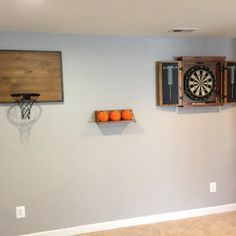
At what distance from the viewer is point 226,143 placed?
12.0 ft

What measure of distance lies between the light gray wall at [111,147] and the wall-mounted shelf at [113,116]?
0.31 feet

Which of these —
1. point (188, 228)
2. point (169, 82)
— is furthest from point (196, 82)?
point (188, 228)

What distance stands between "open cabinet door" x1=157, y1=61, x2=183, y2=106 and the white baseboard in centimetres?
131

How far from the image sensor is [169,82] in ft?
10.9

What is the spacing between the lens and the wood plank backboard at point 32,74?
2871 millimetres

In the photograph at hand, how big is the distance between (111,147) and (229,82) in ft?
5.21

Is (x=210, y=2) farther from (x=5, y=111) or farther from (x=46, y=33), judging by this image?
(x=5, y=111)

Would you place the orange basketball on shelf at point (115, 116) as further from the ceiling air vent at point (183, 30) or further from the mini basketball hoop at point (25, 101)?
the ceiling air vent at point (183, 30)

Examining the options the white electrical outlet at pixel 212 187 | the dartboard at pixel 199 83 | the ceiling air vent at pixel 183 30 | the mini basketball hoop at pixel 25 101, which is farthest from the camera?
the white electrical outlet at pixel 212 187

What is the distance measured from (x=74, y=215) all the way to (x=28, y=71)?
62.0 inches

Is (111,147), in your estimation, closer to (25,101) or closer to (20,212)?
(25,101)

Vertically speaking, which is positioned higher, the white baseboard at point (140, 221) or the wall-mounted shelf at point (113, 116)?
the wall-mounted shelf at point (113, 116)

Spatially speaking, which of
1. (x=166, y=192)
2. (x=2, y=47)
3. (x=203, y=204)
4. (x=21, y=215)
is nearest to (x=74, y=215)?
(x=21, y=215)

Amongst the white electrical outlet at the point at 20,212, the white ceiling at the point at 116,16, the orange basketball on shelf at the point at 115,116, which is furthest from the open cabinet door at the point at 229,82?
the white electrical outlet at the point at 20,212
